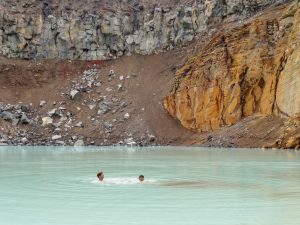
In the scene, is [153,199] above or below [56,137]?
below

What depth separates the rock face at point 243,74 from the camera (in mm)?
45438

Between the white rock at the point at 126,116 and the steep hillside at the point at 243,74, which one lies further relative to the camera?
the white rock at the point at 126,116

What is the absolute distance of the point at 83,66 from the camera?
222 ft

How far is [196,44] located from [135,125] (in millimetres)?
12723

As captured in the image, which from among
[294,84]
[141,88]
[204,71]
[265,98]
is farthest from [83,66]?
[294,84]

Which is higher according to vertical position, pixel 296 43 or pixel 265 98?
pixel 296 43

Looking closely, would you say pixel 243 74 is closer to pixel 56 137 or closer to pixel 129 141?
pixel 129 141

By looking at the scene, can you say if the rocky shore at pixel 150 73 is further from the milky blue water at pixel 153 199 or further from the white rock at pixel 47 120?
the milky blue water at pixel 153 199

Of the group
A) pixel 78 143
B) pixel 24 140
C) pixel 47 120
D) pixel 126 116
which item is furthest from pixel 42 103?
pixel 126 116

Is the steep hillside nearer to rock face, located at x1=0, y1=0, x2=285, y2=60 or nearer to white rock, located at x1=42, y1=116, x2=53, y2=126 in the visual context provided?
rock face, located at x1=0, y1=0, x2=285, y2=60

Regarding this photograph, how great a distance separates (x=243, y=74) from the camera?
50.2m

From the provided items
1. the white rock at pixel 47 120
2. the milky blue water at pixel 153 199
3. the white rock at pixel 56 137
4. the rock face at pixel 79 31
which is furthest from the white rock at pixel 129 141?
the milky blue water at pixel 153 199

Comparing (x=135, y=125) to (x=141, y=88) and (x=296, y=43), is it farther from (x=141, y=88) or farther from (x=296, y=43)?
(x=296, y=43)

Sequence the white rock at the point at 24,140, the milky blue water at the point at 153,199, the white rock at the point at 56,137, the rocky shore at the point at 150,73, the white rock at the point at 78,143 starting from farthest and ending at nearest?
1. the white rock at the point at 56,137
2. the white rock at the point at 24,140
3. the white rock at the point at 78,143
4. the rocky shore at the point at 150,73
5. the milky blue water at the point at 153,199
